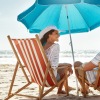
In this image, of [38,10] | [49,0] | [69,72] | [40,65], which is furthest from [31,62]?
[38,10]

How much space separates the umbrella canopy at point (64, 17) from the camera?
19.3ft

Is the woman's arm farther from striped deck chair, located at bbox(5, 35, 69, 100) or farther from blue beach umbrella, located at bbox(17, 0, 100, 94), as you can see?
blue beach umbrella, located at bbox(17, 0, 100, 94)

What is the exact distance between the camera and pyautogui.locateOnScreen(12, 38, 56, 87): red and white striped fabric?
4.51 m

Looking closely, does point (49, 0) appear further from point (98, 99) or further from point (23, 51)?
point (98, 99)

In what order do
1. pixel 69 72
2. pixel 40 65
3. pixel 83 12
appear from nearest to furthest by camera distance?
1. pixel 40 65
2. pixel 69 72
3. pixel 83 12

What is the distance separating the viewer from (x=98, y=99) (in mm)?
4664

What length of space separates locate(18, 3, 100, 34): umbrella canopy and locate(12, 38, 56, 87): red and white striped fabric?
1.17 meters

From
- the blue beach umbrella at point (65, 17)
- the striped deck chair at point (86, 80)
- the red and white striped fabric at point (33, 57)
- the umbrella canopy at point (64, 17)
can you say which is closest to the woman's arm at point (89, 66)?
the striped deck chair at point (86, 80)

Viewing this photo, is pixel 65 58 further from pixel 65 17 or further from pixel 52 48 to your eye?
pixel 52 48

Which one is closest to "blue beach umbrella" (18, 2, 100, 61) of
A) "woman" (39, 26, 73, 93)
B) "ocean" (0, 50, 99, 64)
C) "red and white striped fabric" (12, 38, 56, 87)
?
"woman" (39, 26, 73, 93)

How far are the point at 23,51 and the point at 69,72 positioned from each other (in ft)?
2.68

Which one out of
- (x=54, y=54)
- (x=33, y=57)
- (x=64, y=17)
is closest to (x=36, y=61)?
(x=33, y=57)

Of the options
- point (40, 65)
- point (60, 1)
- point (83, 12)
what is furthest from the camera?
point (83, 12)

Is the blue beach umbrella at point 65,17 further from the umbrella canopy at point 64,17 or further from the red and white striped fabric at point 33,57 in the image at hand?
the red and white striped fabric at point 33,57
